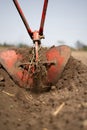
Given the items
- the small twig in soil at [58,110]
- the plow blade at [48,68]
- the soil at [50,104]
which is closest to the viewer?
the soil at [50,104]

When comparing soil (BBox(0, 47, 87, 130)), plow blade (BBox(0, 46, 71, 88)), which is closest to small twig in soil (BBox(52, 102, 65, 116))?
soil (BBox(0, 47, 87, 130))

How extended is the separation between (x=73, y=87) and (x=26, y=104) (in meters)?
0.88

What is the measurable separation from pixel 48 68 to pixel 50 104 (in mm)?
1009

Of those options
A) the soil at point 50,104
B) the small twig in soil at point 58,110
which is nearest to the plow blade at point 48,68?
the soil at point 50,104

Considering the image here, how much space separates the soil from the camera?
300cm

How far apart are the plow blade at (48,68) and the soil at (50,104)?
109 millimetres

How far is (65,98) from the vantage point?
13.5 ft

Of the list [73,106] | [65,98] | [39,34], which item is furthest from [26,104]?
[39,34]

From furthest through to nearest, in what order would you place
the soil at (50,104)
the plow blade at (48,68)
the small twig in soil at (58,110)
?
1. the plow blade at (48,68)
2. the small twig in soil at (58,110)
3. the soil at (50,104)

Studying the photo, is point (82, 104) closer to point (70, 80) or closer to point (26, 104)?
point (26, 104)

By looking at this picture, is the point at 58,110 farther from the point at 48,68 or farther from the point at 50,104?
the point at 48,68

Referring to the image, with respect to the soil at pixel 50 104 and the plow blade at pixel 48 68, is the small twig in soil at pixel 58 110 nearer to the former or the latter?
the soil at pixel 50 104

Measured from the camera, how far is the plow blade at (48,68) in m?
4.86

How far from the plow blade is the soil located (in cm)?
11
